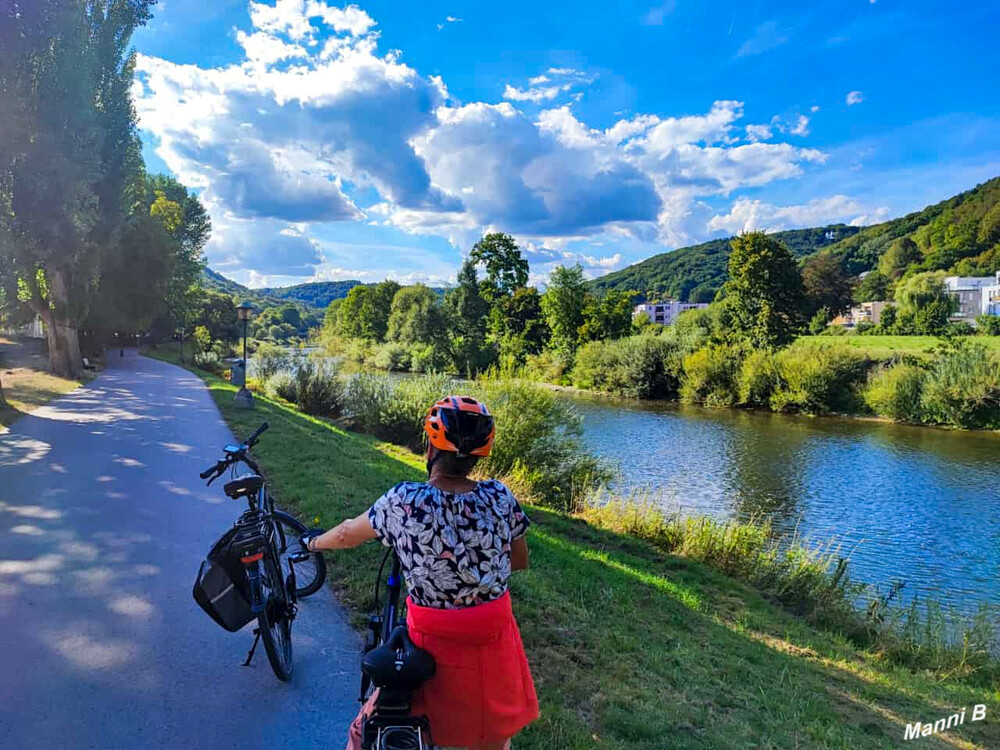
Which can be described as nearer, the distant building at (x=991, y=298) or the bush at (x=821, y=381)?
the bush at (x=821, y=381)

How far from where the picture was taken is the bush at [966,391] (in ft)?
88.5

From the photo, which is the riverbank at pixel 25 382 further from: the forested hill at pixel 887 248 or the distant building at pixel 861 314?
the distant building at pixel 861 314

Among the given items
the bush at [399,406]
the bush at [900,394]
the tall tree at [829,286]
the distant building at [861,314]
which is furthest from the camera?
the distant building at [861,314]

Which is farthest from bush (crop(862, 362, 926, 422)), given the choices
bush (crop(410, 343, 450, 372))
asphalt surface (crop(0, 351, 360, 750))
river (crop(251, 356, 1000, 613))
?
bush (crop(410, 343, 450, 372))

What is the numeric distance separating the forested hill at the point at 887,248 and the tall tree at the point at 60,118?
157ft

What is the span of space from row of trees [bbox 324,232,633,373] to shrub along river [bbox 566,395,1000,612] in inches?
915

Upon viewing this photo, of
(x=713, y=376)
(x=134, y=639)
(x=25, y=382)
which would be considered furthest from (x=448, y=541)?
(x=713, y=376)

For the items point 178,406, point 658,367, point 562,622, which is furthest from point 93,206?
point 658,367

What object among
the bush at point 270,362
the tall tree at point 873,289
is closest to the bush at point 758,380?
the bush at point 270,362

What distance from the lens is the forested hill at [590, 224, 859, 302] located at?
131000 mm

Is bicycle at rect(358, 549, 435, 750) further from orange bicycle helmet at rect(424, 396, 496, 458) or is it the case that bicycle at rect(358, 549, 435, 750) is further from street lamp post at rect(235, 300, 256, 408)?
street lamp post at rect(235, 300, 256, 408)

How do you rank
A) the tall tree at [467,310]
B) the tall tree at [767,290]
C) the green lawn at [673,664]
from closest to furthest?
the green lawn at [673,664]
the tall tree at [767,290]
the tall tree at [467,310]

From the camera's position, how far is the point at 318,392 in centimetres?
2123

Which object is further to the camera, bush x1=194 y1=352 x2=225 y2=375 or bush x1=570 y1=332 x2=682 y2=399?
bush x1=570 y1=332 x2=682 y2=399
